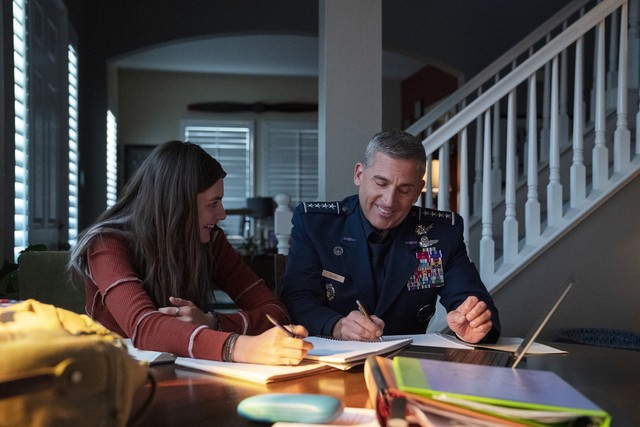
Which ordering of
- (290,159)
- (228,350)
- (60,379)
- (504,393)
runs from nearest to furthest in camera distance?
(60,379), (504,393), (228,350), (290,159)

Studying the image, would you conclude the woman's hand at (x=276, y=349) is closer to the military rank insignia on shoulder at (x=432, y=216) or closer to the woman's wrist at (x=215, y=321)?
the woman's wrist at (x=215, y=321)

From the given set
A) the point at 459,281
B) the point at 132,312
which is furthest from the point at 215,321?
the point at 459,281

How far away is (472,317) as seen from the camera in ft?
5.27

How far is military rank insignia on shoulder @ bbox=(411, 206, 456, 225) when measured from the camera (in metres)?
2.12

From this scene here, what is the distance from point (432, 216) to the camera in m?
2.13

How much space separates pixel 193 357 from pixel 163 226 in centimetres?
45

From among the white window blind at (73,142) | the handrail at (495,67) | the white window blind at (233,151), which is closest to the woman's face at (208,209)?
the handrail at (495,67)

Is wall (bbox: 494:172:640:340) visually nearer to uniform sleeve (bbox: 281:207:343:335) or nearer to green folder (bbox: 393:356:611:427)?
uniform sleeve (bbox: 281:207:343:335)

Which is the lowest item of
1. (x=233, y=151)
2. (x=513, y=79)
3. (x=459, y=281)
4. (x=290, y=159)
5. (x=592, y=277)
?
(x=592, y=277)

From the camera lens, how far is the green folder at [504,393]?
2.66 ft

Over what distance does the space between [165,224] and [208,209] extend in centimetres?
12

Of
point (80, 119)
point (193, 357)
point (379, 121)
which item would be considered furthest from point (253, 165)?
point (193, 357)

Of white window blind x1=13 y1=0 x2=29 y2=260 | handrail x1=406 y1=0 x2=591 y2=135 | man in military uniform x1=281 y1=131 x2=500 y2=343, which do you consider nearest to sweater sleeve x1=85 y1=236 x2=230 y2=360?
man in military uniform x1=281 y1=131 x2=500 y2=343

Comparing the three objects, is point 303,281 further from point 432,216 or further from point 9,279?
point 9,279
